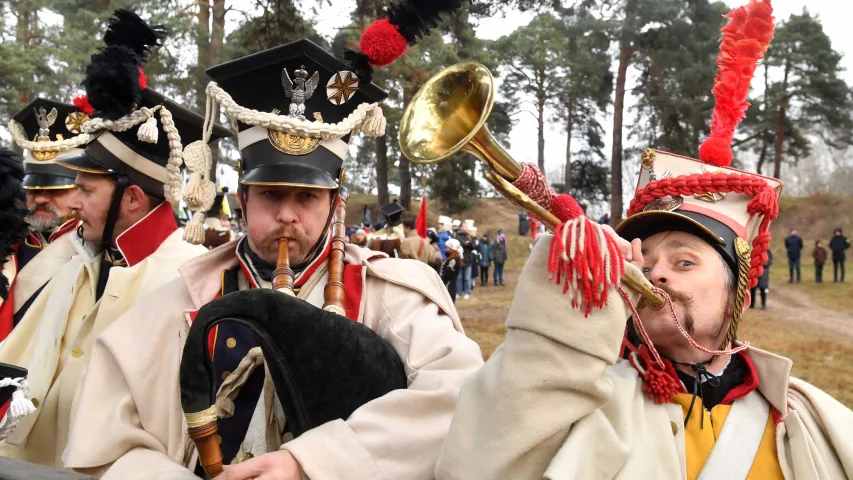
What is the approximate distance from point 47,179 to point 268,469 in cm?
391

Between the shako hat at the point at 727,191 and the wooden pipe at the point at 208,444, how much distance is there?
161cm

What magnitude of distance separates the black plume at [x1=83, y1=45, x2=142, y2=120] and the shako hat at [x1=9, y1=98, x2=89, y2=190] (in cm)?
143

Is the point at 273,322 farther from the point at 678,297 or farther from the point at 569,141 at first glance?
the point at 569,141

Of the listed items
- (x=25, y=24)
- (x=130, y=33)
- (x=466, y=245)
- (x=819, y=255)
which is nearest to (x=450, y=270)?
(x=466, y=245)

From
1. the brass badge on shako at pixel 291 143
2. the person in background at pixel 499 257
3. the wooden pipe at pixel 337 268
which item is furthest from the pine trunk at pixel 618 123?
the brass badge on shako at pixel 291 143

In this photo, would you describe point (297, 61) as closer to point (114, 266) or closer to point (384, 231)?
point (114, 266)

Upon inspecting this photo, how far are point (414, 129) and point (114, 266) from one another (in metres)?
2.16

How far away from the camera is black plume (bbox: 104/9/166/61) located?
3523 millimetres

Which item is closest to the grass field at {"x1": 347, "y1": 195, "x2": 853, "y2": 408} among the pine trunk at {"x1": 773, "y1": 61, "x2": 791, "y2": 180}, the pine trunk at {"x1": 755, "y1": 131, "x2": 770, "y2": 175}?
the pine trunk at {"x1": 755, "y1": 131, "x2": 770, "y2": 175}

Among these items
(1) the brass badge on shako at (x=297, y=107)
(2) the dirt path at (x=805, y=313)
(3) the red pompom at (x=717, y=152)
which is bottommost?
(2) the dirt path at (x=805, y=313)

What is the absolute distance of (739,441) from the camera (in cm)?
220

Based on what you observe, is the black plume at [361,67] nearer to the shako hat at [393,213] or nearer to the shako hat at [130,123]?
the shako hat at [130,123]

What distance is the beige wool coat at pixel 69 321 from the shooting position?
10.6 ft

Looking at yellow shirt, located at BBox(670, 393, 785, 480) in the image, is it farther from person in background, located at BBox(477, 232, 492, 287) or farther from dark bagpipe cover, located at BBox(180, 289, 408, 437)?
person in background, located at BBox(477, 232, 492, 287)
